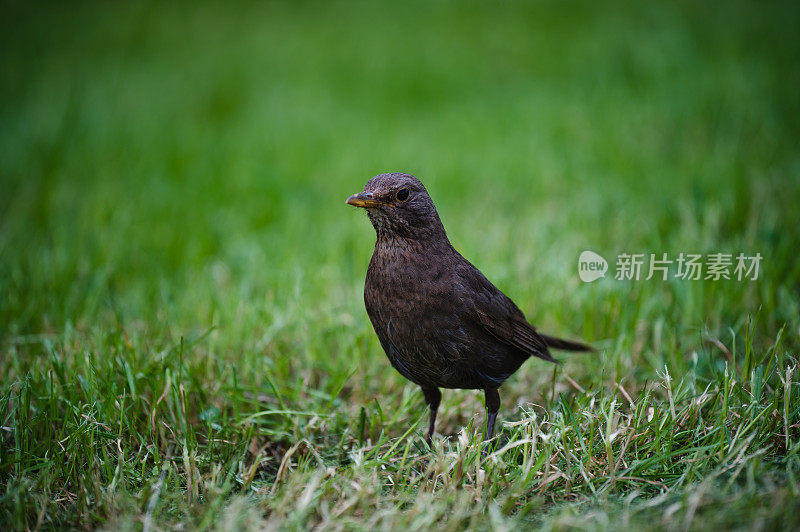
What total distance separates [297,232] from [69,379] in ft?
8.33

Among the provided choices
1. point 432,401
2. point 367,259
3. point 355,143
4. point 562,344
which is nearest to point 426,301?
point 432,401

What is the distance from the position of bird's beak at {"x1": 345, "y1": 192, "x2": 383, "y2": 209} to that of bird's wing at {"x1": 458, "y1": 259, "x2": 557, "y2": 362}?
0.46 meters

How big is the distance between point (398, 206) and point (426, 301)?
0.42 metres

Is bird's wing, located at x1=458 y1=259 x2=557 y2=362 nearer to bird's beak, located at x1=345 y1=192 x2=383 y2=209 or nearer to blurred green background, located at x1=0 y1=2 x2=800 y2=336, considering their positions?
bird's beak, located at x1=345 y1=192 x2=383 y2=209

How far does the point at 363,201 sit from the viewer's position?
260 cm

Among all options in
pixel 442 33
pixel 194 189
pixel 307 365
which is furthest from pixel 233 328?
pixel 442 33

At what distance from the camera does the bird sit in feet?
8.41

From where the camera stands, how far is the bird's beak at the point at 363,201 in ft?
8.44

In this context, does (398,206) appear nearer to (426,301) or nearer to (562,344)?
(426,301)

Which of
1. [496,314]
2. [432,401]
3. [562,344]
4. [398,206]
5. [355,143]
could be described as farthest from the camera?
[355,143]

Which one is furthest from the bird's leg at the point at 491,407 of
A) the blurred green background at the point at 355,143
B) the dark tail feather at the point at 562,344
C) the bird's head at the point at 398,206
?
the blurred green background at the point at 355,143

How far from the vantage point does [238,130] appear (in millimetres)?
7727

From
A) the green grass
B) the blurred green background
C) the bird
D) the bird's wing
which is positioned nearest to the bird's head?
the bird

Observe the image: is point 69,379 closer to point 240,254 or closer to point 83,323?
point 83,323
